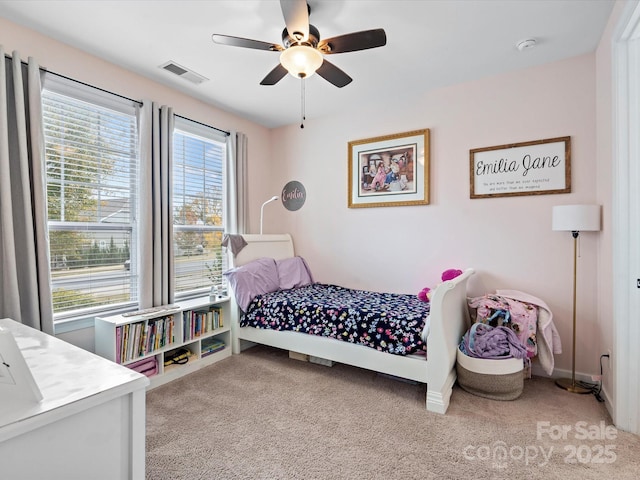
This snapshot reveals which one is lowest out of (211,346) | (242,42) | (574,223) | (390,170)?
(211,346)

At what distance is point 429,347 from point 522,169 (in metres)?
1.71

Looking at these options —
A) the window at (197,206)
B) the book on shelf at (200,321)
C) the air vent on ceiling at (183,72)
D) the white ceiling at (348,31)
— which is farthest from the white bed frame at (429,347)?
the air vent on ceiling at (183,72)

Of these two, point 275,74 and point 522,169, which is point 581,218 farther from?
point 275,74

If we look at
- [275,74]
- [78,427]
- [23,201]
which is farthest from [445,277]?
[23,201]

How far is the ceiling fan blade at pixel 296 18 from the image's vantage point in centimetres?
165

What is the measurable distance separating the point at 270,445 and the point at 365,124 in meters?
3.01

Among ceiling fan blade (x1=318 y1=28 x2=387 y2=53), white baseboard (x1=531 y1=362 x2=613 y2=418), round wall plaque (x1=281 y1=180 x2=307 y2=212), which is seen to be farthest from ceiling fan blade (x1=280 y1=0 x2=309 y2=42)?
white baseboard (x1=531 y1=362 x2=613 y2=418)

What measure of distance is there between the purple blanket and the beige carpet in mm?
322

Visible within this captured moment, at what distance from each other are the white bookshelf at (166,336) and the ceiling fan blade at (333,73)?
7.01ft

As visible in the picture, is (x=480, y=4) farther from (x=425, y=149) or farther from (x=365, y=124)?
(x=365, y=124)

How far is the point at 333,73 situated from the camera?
2.19 m

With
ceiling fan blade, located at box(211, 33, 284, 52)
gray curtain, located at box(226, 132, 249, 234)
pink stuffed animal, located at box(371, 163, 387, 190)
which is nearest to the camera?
ceiling fan blade, located at box(211, 33, 284, 52)

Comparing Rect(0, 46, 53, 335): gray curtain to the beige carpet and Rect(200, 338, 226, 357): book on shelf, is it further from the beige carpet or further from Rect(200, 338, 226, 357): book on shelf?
Rect(200, 338, 226, 357): book on shelf

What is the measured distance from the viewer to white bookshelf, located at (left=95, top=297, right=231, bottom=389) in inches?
93.3
